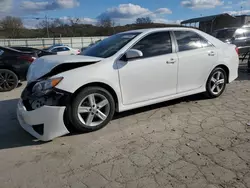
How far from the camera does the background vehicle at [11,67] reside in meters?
6.49

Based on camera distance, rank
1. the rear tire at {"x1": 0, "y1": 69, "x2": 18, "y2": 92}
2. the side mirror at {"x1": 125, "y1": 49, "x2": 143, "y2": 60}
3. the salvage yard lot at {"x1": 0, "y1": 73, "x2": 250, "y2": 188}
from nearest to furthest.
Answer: the salvage yard lot at {"x1": 0, "y1": 73, "x2": 250, "y2": 188} < the side mirror at {"x1": 125, "y1": 49, "x2": 143, "y2": 60} < the rear tire at {"x1": 0, "y1": 69, "x2": 18, "y2": 92}

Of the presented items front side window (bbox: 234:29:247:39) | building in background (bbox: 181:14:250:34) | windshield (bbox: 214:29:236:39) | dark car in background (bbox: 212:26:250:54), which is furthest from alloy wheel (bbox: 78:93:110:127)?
building in background (bbox: 181:14:250:34)

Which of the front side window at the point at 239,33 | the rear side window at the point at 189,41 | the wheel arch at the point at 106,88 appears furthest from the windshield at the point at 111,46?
the front side window at the point at 239,33

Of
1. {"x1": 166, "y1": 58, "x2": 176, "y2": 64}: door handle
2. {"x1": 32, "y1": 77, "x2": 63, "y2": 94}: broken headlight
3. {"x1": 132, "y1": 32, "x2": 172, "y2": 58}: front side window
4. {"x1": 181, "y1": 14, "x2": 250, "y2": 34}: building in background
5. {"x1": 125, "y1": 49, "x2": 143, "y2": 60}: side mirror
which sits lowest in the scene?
{"x1": 32, "y1": 77, "x2": 63, "y2": 94}: broken headlight

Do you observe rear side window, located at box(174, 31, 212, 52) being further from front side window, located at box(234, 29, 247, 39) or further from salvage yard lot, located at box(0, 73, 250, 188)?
front side window, located at box(234, 29, 247, 39)

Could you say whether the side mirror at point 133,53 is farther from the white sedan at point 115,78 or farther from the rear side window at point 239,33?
the rear side window at point 239,33

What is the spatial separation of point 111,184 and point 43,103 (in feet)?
4.89

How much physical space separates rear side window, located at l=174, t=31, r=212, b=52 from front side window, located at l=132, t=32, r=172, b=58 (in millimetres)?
254

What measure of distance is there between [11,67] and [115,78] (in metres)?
4.46

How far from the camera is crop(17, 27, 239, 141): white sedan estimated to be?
10.3 ft

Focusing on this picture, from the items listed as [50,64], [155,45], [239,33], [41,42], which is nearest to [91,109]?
[50,64]

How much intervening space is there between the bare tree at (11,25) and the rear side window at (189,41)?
4674 cm

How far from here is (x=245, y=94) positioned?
17.2 ft

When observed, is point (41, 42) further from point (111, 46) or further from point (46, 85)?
point (46, 85)
